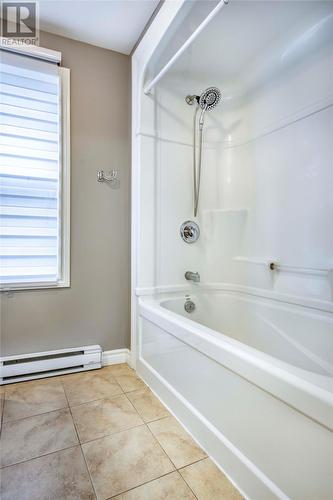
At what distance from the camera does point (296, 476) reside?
850 millimetres

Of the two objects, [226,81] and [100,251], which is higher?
[226,81]

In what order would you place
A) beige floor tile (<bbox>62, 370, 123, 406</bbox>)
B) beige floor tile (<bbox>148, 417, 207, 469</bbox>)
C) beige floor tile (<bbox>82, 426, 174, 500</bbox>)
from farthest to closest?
beige floor tile (<bbox>62, 370, 123, 406</bbox>) → beige floor tile (<bbox>148, 417, 207, 469</bbox>) → beige floor tile (<bbox>82, 426, 174, 500</bbox>)

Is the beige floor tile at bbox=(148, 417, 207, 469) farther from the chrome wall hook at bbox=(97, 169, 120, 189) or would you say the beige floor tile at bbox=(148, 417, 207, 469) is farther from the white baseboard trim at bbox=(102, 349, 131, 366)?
the chrome wall hook at bbox=(97, 169, 120, 189)

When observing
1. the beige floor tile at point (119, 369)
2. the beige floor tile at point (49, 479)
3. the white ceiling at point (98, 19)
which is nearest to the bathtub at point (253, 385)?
the beige floor tile at point (119, 369)

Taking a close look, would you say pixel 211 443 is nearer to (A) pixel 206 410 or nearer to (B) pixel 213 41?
(A) pixel 206 410

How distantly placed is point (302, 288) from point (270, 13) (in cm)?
165

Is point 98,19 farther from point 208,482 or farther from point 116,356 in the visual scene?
A: point 208,482

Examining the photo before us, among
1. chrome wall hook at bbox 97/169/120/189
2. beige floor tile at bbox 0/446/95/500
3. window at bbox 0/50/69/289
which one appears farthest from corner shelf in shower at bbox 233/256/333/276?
beige floor tile at bbox 0/446/95/500

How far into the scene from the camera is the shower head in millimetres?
1940

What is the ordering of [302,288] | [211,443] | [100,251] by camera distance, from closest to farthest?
[211,443] < [302,288] < [100,251]

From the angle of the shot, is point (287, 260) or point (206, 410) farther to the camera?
point (287, 260)

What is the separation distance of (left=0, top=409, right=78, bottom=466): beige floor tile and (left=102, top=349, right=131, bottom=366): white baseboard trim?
2.02ft

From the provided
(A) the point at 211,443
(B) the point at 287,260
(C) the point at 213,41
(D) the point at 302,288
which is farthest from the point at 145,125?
(A) the point at 211,443
